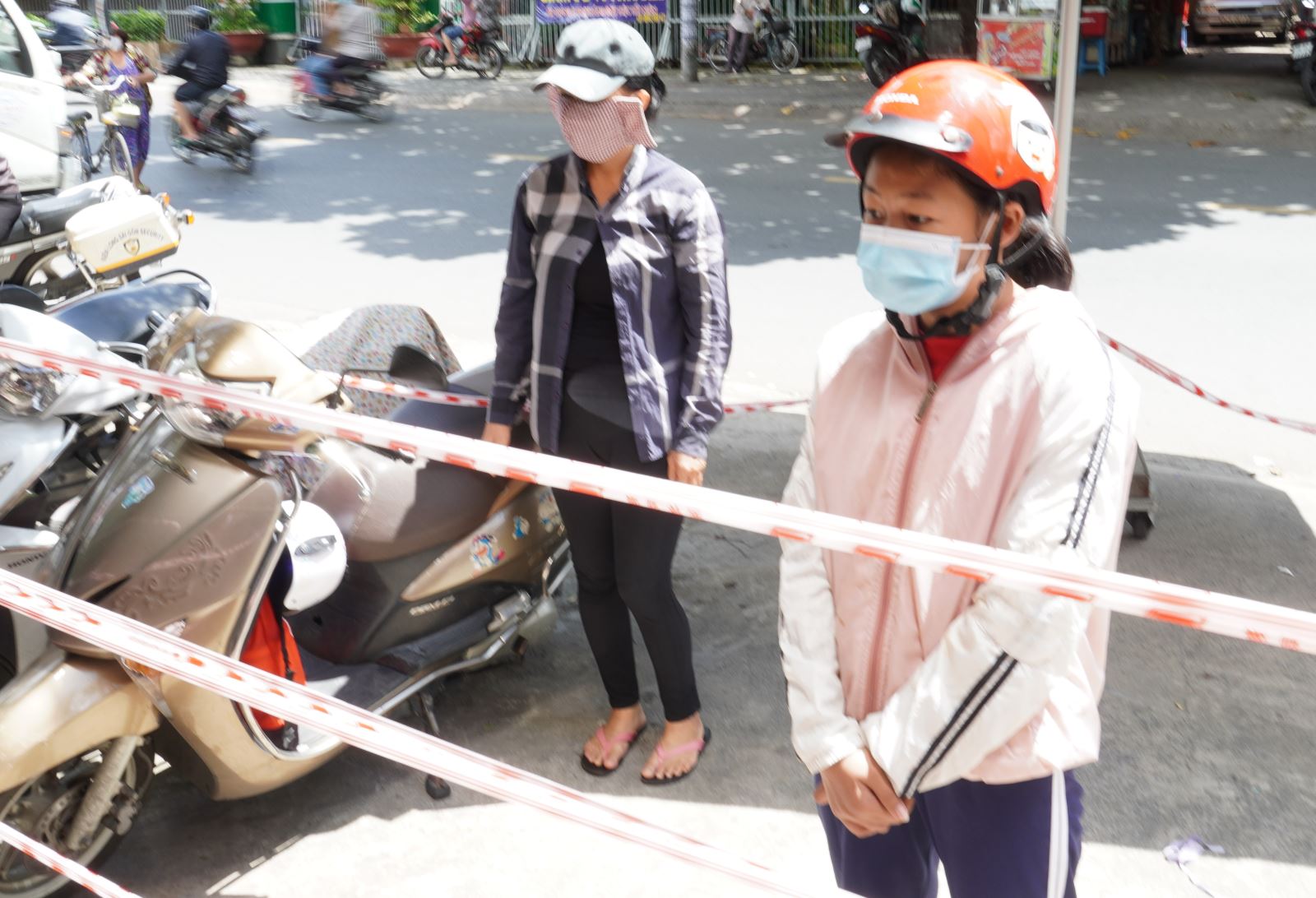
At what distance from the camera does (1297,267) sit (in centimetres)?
781

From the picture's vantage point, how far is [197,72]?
12.3 metres

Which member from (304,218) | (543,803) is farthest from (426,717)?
(304,218)

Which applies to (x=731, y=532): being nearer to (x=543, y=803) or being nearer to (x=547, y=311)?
(x=547, y=311)

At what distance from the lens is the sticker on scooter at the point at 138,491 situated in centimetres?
274

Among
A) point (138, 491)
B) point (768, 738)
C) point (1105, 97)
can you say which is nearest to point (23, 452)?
point (138, 491)

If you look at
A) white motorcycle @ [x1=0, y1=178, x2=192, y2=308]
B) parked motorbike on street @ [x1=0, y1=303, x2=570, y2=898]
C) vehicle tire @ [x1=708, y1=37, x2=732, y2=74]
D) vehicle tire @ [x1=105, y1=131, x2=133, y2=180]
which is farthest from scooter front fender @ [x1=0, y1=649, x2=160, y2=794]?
vehicle tire @ [x1=708, y1=37, x2=732, y2=74]

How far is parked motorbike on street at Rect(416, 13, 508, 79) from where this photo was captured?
17.9 metres

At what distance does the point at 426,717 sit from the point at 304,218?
7475mm

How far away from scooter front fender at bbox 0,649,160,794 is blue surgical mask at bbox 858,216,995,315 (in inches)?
70.3

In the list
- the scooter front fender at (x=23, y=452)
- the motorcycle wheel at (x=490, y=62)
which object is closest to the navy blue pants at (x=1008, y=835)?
the scooter front fender at (x=23, y=452)

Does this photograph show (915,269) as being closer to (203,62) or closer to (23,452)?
(23,452)

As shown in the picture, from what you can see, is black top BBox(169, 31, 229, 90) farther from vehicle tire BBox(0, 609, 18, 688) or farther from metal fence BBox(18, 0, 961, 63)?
vehicle tire BBox(0, 609, 18, 688)

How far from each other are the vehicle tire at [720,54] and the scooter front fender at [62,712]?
51.9 ft

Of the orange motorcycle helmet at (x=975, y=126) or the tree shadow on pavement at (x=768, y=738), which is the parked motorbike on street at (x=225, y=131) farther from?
the orange motorcycle helmet at (x=975, y=126)
